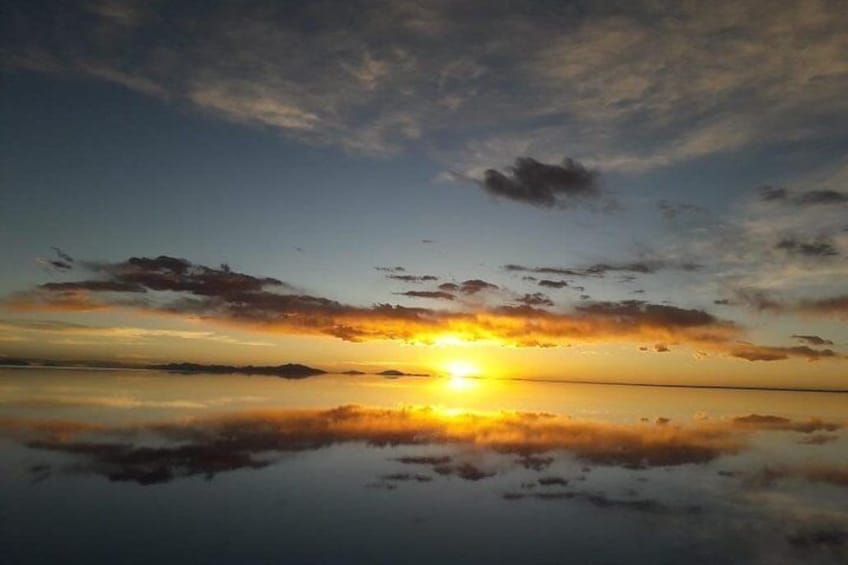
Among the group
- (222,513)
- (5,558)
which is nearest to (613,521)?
(222,513)

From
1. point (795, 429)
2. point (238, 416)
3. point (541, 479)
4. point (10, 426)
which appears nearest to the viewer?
point (541, 479)

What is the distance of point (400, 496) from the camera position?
82.5ft

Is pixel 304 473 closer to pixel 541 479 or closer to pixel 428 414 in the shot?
pixel 541 479

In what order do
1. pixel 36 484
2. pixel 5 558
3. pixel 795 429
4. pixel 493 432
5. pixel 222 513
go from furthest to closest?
pixel 795 429 < pixel 493 432 < pixel 36 484 < pixel 222 513 < pixel 5 558

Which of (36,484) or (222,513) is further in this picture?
(36,484)

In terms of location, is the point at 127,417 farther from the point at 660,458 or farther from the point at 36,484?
the point at 660,458

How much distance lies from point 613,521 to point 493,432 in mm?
25091

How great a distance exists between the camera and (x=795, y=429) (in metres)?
60.3

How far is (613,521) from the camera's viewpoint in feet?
73.4

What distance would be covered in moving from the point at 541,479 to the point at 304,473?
10.6 m

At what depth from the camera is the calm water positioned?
61.0ft

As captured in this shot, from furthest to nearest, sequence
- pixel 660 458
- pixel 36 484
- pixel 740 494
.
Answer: pixel 660 458
pixel 740 494
pixel 36 484

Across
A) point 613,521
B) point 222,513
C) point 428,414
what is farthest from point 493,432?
point 222,513

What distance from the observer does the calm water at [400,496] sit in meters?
18.6
